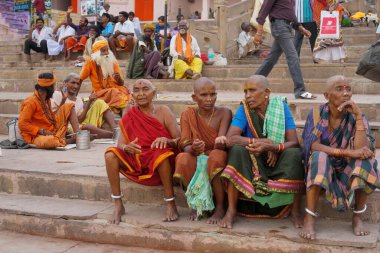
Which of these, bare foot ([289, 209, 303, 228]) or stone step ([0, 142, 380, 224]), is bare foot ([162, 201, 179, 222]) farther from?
bare foot ([289, 209, 303, 228])

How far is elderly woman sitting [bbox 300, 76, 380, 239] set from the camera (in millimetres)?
3678

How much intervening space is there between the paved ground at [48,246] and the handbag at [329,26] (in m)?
6.85

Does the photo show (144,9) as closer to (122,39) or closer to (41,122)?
(122,39)

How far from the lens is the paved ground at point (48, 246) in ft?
13.4

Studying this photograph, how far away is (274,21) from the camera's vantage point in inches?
279

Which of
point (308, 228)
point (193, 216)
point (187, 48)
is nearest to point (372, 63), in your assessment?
point (308, 228)

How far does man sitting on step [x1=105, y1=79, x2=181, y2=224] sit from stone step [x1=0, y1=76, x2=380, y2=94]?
4350 millimetres

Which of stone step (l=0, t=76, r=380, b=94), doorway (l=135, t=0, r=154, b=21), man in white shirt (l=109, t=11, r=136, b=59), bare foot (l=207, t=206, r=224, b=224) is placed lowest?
bare foot (l=207, t=206, r=224, b=224)

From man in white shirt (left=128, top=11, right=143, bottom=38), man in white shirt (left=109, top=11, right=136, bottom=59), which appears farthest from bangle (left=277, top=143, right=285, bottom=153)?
man in white shirt (left=128, top=11, right=143, bottom=38)

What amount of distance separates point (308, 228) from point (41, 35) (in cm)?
1271

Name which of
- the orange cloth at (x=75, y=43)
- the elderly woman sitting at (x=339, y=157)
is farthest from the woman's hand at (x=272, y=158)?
the orange cloth at (x=75, y=43)

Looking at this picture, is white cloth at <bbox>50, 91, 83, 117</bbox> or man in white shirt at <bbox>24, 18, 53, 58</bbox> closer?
white cloth at <bbox>50, 91, 83, 117</bbox>

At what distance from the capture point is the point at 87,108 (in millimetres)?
7410

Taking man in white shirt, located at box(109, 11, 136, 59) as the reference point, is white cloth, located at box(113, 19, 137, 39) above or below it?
above
